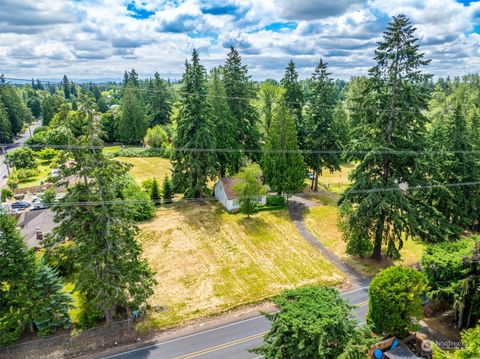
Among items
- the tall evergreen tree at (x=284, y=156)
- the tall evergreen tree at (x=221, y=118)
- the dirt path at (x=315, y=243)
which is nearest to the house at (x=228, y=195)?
the tall evergreen tree at (x=221, y=118)

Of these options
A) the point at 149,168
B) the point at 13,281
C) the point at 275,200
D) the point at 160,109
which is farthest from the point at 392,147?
the point at 160,109

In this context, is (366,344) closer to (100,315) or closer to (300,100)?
(100,315)

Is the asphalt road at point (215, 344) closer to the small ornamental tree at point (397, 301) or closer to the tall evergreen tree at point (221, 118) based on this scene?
the small ornamental tree at point (397, 301)

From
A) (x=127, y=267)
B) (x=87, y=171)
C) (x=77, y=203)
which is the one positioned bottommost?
(x=127, y=267)

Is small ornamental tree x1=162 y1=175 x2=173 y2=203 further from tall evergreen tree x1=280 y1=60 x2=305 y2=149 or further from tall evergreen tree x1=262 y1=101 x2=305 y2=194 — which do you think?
tall evergreen tree x1=280 y1=60 x2=305 y2=149

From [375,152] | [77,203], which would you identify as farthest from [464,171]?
[77,203]

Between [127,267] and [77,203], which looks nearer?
[77,203]

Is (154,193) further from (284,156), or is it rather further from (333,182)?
(333,182)
